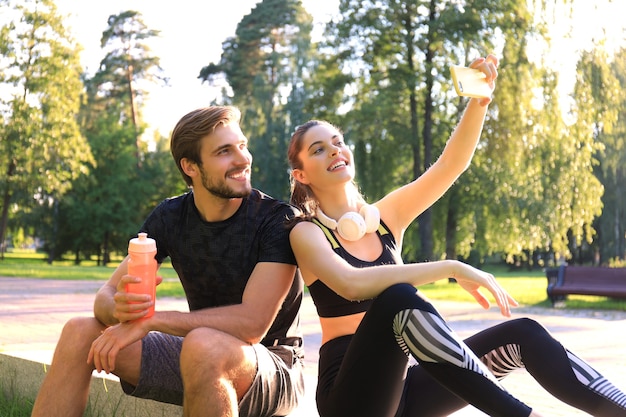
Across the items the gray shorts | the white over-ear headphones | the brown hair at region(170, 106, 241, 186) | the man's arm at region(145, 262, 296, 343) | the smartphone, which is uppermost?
the smartphone

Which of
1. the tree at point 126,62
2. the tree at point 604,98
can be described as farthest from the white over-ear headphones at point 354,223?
the tree at point 126,62

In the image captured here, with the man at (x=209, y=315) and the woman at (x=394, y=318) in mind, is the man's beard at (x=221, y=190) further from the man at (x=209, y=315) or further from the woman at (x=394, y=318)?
the woman at (x=394, y=318)

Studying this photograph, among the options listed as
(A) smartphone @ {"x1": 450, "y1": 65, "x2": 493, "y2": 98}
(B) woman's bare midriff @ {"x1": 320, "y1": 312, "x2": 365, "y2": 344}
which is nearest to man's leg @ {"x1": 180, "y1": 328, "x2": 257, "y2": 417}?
(B) woman's bare midriff @ {"x1": 320, "y1": 312, "x2": 365, "y2": 344}

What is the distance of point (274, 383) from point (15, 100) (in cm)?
2826

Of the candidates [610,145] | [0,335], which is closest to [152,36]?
[610,145]

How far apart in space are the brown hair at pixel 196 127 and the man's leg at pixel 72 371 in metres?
0.75

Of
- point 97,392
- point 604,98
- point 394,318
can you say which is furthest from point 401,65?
point 394,318

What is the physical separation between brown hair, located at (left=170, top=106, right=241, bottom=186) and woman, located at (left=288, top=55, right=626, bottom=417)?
1.11ft

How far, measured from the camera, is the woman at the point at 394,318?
2.37 meters

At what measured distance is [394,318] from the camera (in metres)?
2.44

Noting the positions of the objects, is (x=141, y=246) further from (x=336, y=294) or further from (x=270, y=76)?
(x=270, y=76)

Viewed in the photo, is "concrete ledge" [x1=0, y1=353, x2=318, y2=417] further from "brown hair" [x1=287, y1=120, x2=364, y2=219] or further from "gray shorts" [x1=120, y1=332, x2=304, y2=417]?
"brown hair" [x1=287, y1=120, x2=364, y2=219]

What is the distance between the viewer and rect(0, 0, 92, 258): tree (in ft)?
92.2

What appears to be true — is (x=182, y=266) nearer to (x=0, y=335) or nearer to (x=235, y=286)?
(x=235, y=286)
